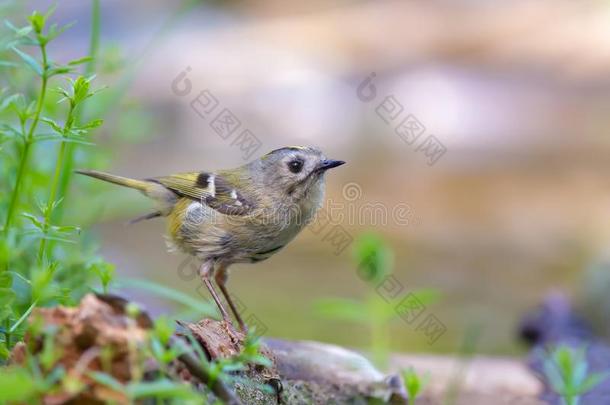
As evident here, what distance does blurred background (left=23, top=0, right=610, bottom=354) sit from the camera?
8656 millimetres

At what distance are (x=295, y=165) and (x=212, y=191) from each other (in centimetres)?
47

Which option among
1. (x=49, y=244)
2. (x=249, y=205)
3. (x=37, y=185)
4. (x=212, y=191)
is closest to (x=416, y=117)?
(x=212, y=191)

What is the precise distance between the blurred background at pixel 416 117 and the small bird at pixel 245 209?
11.0 feet

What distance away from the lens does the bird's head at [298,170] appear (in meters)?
4.10

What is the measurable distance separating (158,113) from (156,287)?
802 centimetres

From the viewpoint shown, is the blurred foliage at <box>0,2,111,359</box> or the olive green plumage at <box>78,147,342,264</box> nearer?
the blurred foliage at <box>0,2,111,359</box>

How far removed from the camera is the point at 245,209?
4051 millimetres

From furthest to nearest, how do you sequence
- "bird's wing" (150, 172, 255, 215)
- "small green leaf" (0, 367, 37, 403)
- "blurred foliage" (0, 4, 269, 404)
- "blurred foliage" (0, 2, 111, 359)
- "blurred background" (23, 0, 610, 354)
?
"blurred background" (23, 0, 610, 354) < "bird's wing" (150, 172, 255, 215) < "blurred foliage" (0, 2, 111, 359) < "blurred foliage" (0, 4, 269, 404) < "small green leaf" (0, 367, 37, 403)

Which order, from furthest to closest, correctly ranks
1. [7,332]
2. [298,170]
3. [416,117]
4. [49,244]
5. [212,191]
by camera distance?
[416,117]
[212,191]
[298,170]
[49,244]
[7,332]

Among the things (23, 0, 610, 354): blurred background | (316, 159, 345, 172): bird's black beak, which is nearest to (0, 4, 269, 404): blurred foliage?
(316, 159, 345, 172): bird's black beak

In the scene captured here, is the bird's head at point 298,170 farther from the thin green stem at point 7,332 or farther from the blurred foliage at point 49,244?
the thin green stem at point 7,332

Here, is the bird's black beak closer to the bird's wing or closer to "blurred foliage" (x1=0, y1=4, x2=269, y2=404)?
the bird's wing

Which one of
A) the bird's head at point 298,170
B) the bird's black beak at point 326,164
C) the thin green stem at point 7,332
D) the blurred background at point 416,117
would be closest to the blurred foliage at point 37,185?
the thin green stem at point 7,332

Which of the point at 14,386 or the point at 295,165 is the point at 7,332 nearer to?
the point at 14,386
